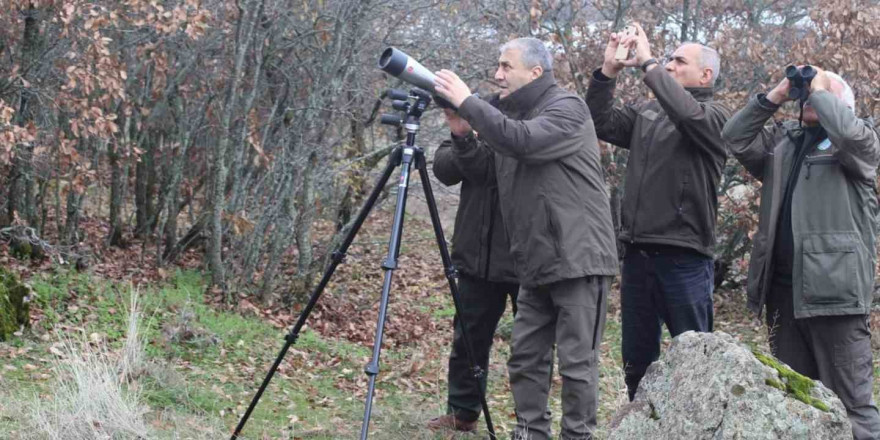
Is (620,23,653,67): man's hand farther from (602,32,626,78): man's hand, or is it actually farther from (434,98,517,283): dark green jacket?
(434,98,517,283): dark green jacket

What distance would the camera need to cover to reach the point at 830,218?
4.06 m

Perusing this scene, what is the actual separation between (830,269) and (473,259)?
172cm

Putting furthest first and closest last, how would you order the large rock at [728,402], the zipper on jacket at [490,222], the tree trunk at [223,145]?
1. the tree trunk at [223,145]
2. the zipper on jacket at [490,222]
3. the large rock at [728,402]

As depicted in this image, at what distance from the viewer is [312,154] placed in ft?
26.9

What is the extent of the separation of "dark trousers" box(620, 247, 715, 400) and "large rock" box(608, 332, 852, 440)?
102cm

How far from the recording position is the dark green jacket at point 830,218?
156 inches

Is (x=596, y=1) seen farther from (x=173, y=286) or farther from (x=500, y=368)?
(x=173, y=286)

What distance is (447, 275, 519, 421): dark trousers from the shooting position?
16.2 feet

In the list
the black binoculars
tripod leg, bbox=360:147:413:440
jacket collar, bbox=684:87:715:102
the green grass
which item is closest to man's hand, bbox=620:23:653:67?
jacket collar, bbox=684:87:715:102

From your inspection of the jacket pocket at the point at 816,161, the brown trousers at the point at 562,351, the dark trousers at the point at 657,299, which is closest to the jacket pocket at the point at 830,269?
the jacket pocket at the point at 816,161

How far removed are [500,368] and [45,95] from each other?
12.8 feet

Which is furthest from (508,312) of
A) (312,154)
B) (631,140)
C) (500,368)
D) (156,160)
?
(631,140)

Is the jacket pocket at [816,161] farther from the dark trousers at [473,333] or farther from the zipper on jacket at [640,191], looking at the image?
the dark trousers at [473,333]

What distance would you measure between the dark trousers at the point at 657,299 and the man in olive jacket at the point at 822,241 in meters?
0.26
